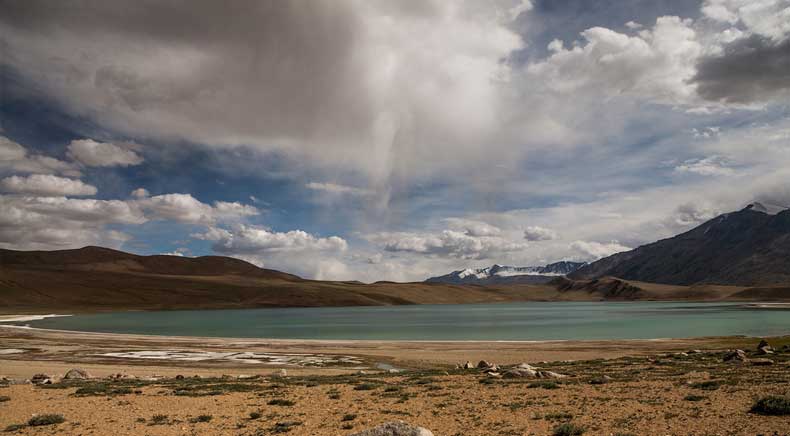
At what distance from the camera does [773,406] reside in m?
15.4


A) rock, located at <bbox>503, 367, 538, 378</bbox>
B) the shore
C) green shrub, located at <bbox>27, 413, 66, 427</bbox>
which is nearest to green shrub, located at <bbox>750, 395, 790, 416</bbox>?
rock, located at <bbox>503, 367, 538, 378</bbox>

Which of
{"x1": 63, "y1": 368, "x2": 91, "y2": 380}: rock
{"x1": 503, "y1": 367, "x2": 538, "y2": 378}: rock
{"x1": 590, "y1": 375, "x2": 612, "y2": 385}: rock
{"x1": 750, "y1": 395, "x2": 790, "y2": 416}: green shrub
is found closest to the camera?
{"x1": 750, "y1": 395, "x2": 790, "y2": 416}: green shrub

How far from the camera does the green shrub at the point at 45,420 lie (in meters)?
17.2

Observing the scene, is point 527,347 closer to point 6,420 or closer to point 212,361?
point 212,361

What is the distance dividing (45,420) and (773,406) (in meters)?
24.2

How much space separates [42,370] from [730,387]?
1829 inches

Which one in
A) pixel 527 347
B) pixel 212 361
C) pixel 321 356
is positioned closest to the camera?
pixel 212 361

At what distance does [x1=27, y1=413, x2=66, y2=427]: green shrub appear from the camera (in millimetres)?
17156

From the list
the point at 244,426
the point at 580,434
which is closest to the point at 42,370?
the point at 244,426

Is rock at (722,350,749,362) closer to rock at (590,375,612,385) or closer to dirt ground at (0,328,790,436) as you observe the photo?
dirt ground at (0,328,790,436)

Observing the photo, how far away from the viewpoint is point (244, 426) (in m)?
17.0

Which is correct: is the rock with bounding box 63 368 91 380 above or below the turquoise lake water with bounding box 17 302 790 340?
above

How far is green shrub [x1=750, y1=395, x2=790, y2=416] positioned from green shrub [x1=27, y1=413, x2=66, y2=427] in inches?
926

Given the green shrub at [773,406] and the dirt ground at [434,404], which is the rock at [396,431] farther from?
the green shrub at [773,406]
